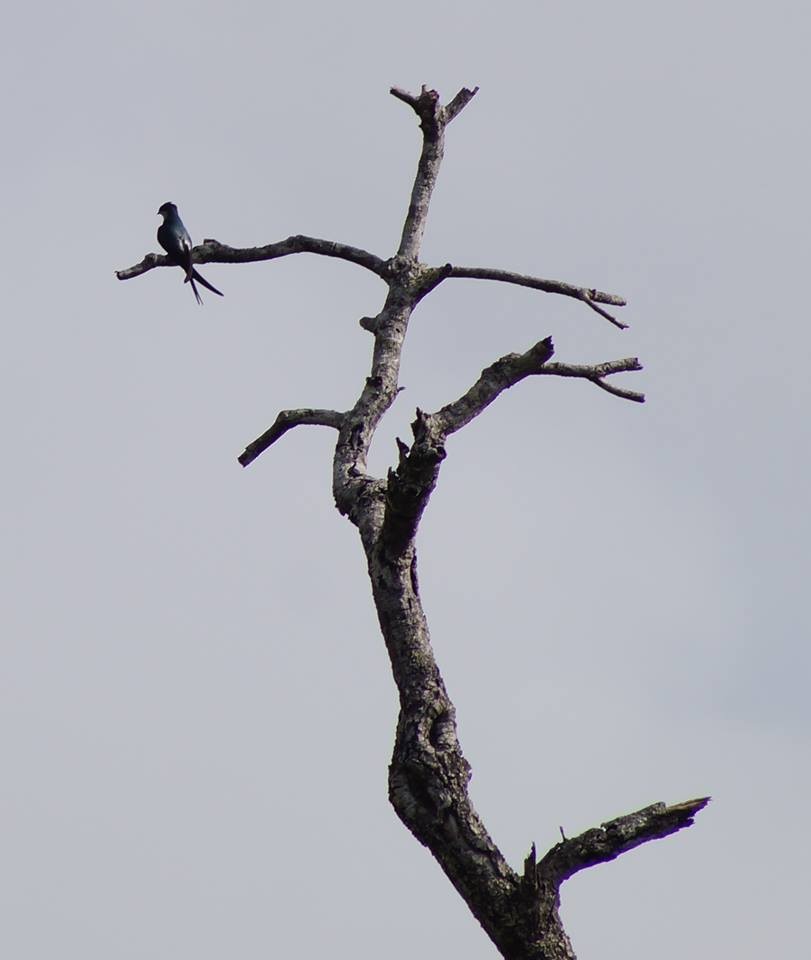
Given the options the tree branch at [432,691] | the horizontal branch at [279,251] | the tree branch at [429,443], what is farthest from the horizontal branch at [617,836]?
the horizontal branch at [279,251]

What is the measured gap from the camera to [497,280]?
10234 millimetres

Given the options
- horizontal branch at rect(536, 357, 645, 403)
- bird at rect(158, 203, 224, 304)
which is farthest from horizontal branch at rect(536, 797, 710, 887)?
bird at rect(158, 203, 224, 304)

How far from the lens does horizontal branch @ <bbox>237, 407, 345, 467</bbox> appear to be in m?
9.23

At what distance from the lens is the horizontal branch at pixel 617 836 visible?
6398 mm

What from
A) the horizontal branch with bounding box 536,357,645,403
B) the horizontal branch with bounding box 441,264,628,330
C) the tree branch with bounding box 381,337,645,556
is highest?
the horizontal branch with bounding box 441,264,628,330

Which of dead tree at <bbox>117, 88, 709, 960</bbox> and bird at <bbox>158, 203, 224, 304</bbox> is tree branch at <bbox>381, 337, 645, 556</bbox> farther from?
bird at <bbox>158, 203, 224, 304</bbox>

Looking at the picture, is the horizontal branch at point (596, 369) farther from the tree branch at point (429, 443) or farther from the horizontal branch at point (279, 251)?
the horizontal branch at point (279, 251)

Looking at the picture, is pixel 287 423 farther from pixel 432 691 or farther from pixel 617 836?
pixel 617 836

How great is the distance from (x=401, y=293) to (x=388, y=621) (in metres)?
2.96

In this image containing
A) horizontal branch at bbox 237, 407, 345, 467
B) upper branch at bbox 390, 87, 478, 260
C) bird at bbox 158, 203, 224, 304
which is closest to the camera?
horizontal branch at bbox 237, 407, 345, 467

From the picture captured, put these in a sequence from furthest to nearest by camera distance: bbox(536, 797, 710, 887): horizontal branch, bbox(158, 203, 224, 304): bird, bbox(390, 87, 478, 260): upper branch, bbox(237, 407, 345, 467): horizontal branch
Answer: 1. bbox(158, 203, 224, 304): bird
2. bbox(390, 87, 478, 260): upper branch
3. bbox(237, 407, 345, 467): horizontal branch
4. bbox(536, 797, 710, 887): horizontal branch

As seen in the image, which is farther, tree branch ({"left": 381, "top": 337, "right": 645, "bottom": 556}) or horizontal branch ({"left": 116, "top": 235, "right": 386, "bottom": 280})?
horizontal branch ({"left": 116, "top": 235, "right": 386, "bottom": 280})

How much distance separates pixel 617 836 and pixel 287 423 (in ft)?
13.2

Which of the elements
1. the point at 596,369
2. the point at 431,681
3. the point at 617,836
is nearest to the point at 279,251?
the point at 596,369
